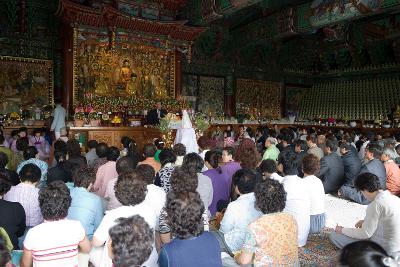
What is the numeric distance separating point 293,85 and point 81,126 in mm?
13231

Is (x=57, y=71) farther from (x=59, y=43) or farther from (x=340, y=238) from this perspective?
(x=340, y=238)

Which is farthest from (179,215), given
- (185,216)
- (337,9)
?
(337,9)

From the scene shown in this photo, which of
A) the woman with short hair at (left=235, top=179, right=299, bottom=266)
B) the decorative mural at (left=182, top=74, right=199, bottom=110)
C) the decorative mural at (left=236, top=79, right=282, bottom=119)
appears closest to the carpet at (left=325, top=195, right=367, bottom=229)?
the woman with short hair at (left=235, top=179, right=299, bottom=266)

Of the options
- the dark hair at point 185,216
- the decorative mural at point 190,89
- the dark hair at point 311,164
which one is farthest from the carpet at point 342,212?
the decorative mural at point 190,89

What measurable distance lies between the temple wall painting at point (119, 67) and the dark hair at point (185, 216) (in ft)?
35.4

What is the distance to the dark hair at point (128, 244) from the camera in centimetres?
188

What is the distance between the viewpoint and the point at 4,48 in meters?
11.6

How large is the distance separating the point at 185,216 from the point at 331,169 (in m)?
5.25

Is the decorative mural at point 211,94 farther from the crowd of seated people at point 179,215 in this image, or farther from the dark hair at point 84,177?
the dark hair at point 84,177

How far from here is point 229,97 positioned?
57.7ft

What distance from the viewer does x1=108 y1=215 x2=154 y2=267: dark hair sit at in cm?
188

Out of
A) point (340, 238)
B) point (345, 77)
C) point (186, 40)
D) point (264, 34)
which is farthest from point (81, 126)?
point (345, 77)

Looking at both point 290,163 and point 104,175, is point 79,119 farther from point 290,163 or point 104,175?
point 290,163

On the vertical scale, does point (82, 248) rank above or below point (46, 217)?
below
